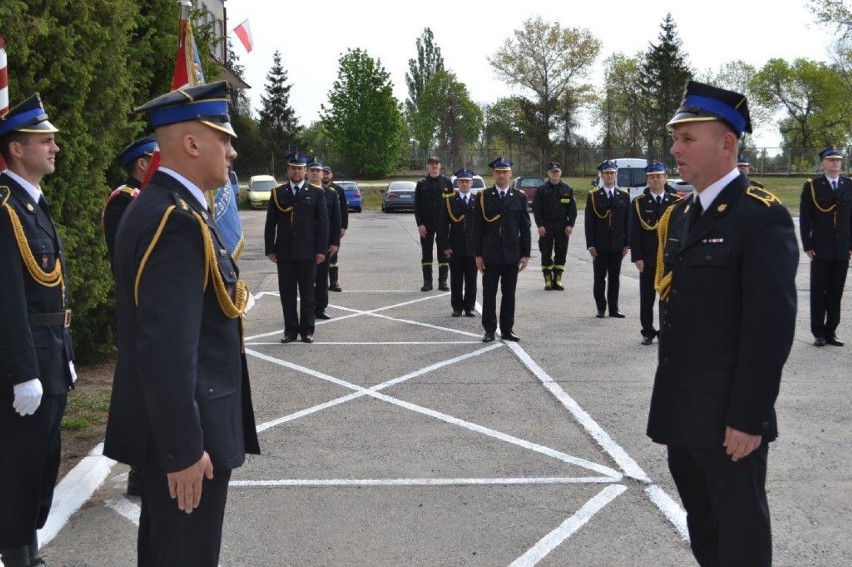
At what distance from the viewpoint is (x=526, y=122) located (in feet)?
227

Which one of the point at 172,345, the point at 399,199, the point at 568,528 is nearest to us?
the point at 172,345

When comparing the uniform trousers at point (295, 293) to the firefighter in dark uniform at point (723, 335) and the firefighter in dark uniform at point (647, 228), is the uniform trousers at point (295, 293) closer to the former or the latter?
the firefighter in dark uniform at point (647, 228)

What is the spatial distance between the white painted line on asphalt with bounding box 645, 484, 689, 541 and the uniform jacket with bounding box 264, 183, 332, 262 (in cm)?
635

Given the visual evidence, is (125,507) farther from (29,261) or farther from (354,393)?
(354,393)

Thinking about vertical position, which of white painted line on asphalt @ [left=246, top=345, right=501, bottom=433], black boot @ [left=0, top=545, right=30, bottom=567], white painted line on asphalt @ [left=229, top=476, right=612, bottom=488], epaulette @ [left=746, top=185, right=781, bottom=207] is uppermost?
epaulette @ [left=746, top=185, right=781, bottom=207]

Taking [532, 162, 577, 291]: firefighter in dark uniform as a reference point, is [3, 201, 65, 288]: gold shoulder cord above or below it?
above

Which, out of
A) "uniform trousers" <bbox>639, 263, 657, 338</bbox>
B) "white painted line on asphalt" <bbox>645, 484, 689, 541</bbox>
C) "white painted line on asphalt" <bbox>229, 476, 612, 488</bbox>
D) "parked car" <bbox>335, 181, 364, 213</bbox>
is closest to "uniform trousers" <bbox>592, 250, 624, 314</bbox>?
"uniform trousers" <bbox>639, 263, 657, 338</bbox>

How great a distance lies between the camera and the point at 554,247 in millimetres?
15992

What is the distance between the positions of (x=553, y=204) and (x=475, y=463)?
36.6ft

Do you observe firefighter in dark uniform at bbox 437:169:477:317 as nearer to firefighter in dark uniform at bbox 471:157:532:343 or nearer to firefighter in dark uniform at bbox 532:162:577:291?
firefighter in dark uniform at bbox 471:157:532:343

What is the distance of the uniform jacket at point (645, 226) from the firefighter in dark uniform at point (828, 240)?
1.66m

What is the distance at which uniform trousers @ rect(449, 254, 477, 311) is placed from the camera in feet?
41.5

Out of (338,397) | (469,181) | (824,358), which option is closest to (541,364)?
(338,397)

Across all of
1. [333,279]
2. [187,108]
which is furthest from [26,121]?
[333,279]
